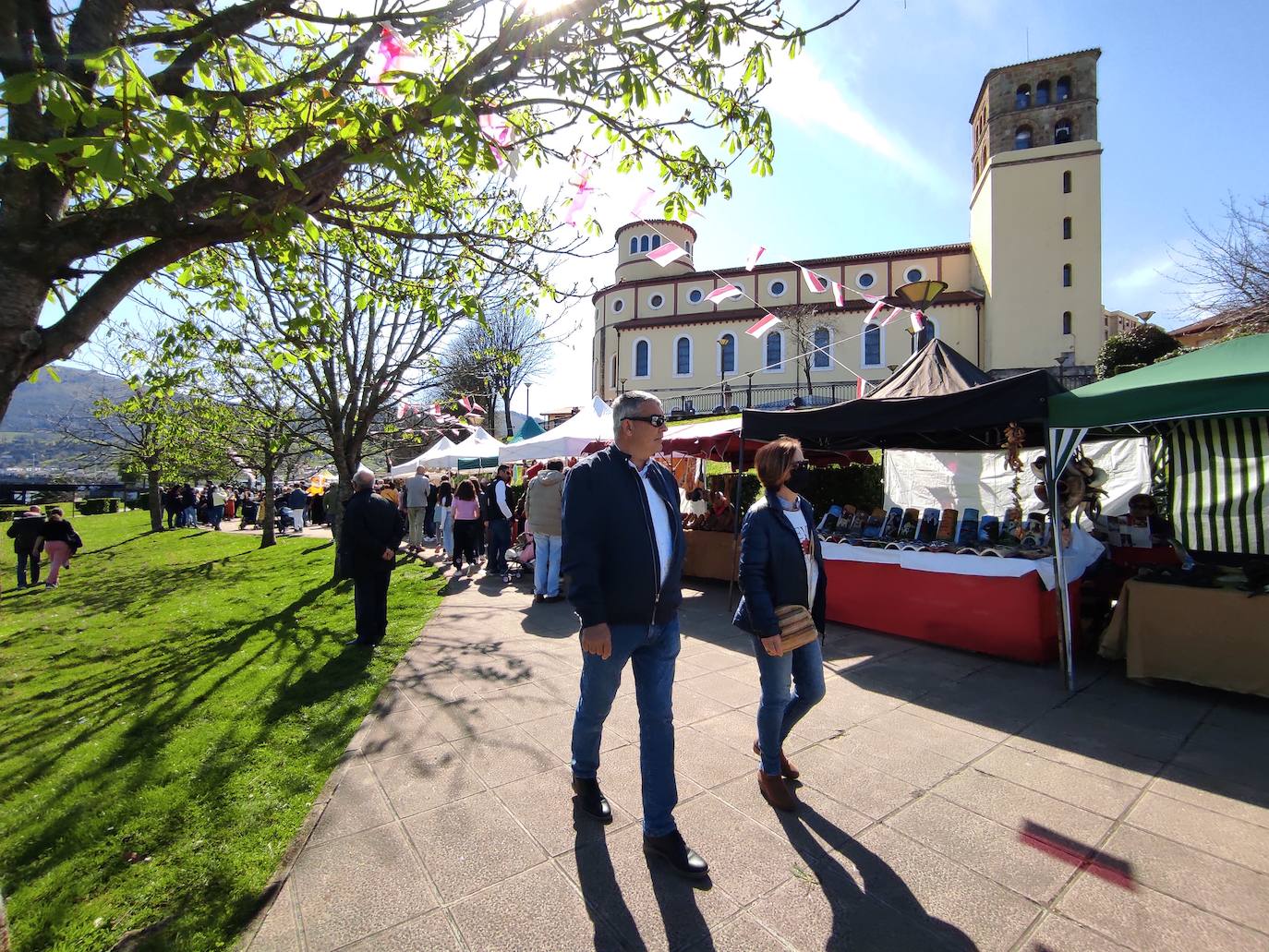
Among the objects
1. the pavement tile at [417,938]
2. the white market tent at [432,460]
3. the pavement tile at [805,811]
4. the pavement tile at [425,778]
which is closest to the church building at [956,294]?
the white market tent at [432,460]

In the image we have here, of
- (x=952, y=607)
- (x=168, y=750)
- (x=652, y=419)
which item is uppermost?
(x=652, y=419)

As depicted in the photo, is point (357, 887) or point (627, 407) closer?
point (357, 887)

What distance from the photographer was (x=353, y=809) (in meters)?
3.00

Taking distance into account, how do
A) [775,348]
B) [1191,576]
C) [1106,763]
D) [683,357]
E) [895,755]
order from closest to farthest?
[1106,763], [895,755], [1191,576], [775,348], [683,357]

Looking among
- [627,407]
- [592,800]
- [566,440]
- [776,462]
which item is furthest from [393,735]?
[566,440]

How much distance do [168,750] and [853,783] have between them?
4.14 metres

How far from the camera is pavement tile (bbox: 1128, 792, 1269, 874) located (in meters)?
2.64

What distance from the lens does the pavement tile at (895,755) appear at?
3.33 m

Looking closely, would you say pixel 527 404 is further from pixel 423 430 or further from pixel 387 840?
pixel 387 840

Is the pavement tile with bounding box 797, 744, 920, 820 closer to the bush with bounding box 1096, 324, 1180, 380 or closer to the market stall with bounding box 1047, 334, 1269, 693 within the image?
the market stall with bounding box 1047, 334, 1269, 693

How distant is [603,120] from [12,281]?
3418mm

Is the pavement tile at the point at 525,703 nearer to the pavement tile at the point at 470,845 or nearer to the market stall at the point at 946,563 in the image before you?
the pavement tile at the point at 470,845

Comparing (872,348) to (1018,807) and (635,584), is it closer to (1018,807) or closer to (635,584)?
(1018,807)

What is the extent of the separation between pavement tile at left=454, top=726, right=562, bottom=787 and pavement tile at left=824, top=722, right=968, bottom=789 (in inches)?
68.5
